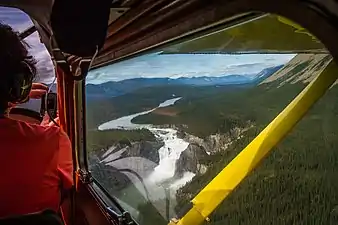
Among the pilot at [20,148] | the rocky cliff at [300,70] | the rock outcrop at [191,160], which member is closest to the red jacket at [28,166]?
the pilot at [20,148]

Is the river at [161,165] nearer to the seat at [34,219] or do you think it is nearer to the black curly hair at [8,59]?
the seat at [34,219]

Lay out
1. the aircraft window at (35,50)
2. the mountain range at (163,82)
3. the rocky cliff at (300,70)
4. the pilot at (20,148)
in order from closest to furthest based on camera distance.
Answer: the rocky cliff at (300,70) < the mountain range at (163,82) < the pilot at (20,148) < the aircraft window at (35,50)

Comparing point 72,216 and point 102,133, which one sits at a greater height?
point 102,133

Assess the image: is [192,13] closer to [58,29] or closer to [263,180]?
[58,29]

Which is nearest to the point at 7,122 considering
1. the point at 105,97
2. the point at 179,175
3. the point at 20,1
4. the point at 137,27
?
the point at 20,1

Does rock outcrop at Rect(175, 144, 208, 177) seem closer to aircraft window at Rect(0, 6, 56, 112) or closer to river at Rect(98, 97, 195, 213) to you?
river at Rect(98, 97, 195, 213)

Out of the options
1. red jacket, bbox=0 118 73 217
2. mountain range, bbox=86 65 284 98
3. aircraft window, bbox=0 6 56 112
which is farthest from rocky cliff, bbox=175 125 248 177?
aircraft window, bbox=0 6 56 112

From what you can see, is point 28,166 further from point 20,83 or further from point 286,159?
point 286,159
